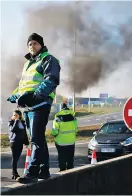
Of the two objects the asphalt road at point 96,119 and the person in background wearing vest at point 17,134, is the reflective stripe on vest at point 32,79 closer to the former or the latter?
the person in background wearing vest at point 17,134

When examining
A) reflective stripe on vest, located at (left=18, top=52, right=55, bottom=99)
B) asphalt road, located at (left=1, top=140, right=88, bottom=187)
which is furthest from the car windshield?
reflective stripe on vest, located at (left=18, top=52, right=55, bottom=99)

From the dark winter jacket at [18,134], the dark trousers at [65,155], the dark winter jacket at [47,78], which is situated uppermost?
the dark winter jacket at [47,78]

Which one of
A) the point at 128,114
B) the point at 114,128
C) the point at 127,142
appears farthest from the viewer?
the point at 114,128

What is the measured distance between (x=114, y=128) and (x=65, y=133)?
391 centimetres

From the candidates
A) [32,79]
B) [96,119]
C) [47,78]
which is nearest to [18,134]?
[32,79]

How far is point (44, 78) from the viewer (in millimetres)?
3564

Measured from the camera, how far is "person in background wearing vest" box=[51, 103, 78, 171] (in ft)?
22.4

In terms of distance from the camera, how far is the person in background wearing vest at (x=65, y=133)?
6.82 m

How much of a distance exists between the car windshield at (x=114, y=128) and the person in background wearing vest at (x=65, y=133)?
3.41 metres

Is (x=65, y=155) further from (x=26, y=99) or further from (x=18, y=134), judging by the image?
(x=26, y=99)

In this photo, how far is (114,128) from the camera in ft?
34.6

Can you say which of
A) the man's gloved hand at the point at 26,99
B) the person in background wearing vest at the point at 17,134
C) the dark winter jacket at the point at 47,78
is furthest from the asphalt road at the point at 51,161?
the dark winter jacket at the point at 47,78

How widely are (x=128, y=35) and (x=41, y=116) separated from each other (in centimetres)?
881

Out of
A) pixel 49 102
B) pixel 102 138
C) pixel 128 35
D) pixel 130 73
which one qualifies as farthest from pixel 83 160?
pixel 49 102
